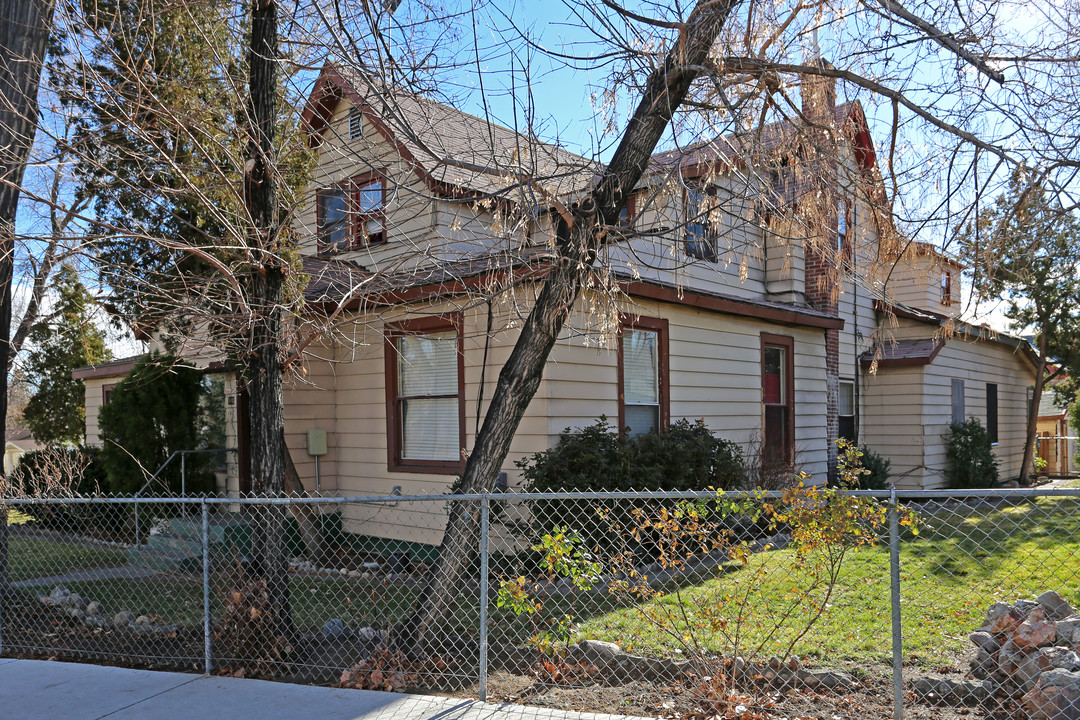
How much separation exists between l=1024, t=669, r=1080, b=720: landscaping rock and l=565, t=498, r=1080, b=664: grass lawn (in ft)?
2.24

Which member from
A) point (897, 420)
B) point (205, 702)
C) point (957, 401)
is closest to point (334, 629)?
point (205, 702)

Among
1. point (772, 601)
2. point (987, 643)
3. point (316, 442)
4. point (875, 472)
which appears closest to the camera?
point (987, 643)

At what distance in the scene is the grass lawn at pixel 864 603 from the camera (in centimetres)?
504

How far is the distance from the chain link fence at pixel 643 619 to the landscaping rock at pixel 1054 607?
0.01 metres

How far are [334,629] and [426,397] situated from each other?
4191mm

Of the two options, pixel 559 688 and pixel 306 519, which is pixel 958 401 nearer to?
pixel 306 519

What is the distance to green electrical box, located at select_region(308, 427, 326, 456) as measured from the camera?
35.1 feet

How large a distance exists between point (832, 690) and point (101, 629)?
5702 millimetres

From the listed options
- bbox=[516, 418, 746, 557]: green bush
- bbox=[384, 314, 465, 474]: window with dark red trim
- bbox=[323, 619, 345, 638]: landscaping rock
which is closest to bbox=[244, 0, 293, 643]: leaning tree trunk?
bbox=[323, 619, 345, 638]: landscaping rock

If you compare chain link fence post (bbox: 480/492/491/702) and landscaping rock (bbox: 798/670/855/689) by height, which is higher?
chain link fence post (bbox: 480/492/491/702)

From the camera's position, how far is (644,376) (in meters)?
10.0

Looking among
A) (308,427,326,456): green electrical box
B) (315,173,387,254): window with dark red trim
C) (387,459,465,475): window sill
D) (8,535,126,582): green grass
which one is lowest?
(8,535,126,582): green grass

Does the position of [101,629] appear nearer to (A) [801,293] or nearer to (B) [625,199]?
(B) [625,199]

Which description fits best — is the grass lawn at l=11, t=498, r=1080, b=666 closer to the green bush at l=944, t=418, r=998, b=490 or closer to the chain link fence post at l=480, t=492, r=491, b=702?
the chain link fence post at l=480, t=492, r=491, b=702
